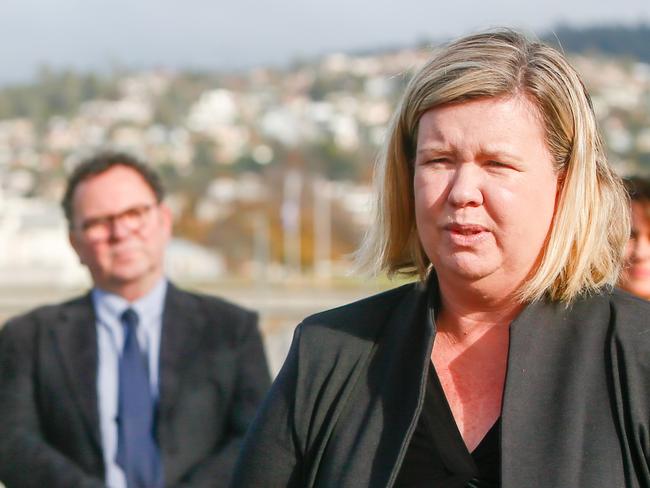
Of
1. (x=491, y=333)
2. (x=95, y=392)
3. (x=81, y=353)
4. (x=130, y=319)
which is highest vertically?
(x=491, y=333)

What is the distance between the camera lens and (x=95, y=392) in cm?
436

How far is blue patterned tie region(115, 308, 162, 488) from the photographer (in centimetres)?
425

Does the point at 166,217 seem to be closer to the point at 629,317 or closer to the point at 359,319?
the point at 359,319

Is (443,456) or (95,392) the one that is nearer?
(443,456)

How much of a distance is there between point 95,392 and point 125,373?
127 millimetres

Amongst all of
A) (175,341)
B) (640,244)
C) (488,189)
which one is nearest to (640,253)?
(640,244)

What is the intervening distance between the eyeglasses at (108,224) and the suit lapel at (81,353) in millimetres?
248

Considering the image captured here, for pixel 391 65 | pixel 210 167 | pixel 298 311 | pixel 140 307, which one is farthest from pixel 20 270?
pixel 391 65

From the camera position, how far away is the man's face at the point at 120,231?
4.59 meters

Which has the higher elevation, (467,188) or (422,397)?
(467,188)

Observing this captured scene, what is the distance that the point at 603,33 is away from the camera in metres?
76.9

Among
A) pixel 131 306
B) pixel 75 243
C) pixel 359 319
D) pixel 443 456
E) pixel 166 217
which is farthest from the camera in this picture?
pixel 166 217

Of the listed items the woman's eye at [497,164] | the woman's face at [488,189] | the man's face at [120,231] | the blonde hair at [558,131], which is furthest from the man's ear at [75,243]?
the woman's eye at [497,164]

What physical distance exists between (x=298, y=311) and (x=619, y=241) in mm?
33844
